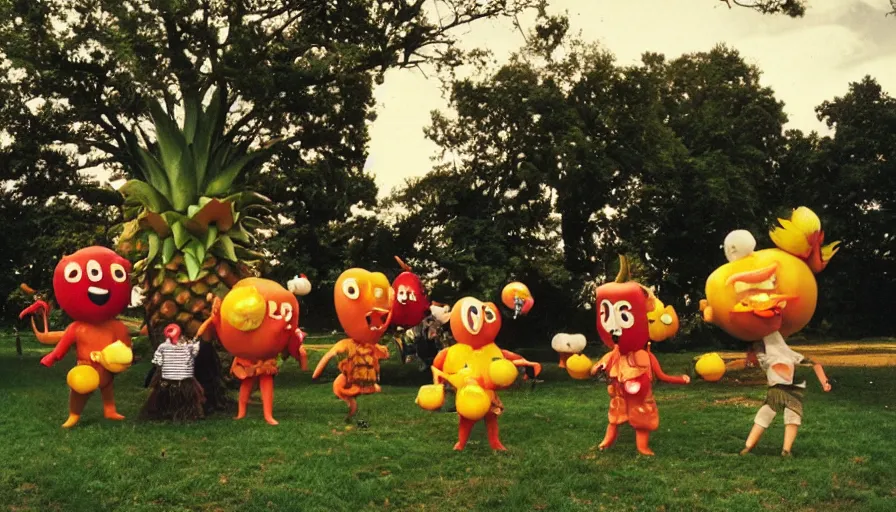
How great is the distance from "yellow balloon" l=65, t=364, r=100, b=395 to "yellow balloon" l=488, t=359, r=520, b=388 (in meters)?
5.43

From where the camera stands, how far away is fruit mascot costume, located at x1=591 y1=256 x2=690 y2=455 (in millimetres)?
9547

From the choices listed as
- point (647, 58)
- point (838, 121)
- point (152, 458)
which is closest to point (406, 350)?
point (152, 458)

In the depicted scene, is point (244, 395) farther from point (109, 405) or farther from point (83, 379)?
point (83, 379)

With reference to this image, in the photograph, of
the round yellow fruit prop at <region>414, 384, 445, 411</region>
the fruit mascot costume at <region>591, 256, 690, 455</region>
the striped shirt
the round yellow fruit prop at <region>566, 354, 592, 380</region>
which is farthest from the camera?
the striped shirt

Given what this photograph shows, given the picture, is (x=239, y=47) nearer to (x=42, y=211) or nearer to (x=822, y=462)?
(x=42, y=211)

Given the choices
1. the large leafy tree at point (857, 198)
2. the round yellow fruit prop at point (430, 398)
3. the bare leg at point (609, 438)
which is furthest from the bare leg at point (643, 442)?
the large leafy tree at point (857, 198)

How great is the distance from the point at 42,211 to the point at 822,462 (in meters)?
17.0

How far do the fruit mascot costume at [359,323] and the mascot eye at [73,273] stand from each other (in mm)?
3429

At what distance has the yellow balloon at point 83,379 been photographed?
35.3 ft

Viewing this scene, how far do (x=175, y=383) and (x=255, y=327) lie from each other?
1474 millimetres

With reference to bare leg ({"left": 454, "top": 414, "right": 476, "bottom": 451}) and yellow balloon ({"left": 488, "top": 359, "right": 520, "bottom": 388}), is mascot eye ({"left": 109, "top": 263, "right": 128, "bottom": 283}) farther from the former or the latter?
yellow balloon ({"left": 488, "top": 359, "right": 520, "bottom": 388})

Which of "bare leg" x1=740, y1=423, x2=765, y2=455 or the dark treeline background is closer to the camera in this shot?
"bare leg" x1=740, y1=423, x2=765, y2=455

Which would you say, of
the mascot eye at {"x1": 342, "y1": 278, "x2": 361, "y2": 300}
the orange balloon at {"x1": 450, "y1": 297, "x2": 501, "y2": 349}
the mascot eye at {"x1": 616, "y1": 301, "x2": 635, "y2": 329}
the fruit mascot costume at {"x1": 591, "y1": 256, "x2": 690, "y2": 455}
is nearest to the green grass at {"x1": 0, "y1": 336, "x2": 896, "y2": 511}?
the fruit mascot costume at {"x1": 591, "y1": 256, "x2": 690, "y2": 455}

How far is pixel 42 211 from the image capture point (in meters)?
18.8
